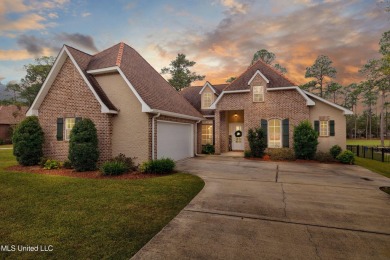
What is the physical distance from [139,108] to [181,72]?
1307 inches

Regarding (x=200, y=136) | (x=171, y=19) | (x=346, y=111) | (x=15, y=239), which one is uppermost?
(x=171, y=19)

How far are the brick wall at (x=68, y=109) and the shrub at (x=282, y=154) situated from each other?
12.0 m

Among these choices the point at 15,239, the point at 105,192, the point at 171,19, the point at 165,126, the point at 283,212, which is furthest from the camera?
the point at 171,19

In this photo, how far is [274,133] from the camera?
16094 mm

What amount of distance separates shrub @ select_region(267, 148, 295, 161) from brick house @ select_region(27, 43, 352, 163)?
2.28 feet

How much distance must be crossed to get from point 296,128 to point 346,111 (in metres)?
4.28

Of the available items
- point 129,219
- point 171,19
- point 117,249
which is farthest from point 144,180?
point 171,19

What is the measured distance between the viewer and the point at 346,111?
567 inches

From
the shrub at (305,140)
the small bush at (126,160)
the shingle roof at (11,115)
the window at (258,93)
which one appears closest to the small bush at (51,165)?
the small bush at (126,160)

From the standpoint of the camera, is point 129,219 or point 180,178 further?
point 180,178

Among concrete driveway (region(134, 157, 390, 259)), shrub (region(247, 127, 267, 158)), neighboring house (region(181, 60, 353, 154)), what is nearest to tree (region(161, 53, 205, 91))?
neighboring house (region(181, 60, 353, 154))

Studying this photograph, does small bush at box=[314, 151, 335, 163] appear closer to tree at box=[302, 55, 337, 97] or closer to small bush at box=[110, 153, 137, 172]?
small bush at box=[110, 153, 137, 172]

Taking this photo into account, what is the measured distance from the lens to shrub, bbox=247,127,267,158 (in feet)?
49.1

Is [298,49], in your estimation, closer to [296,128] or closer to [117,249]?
[296,128]
